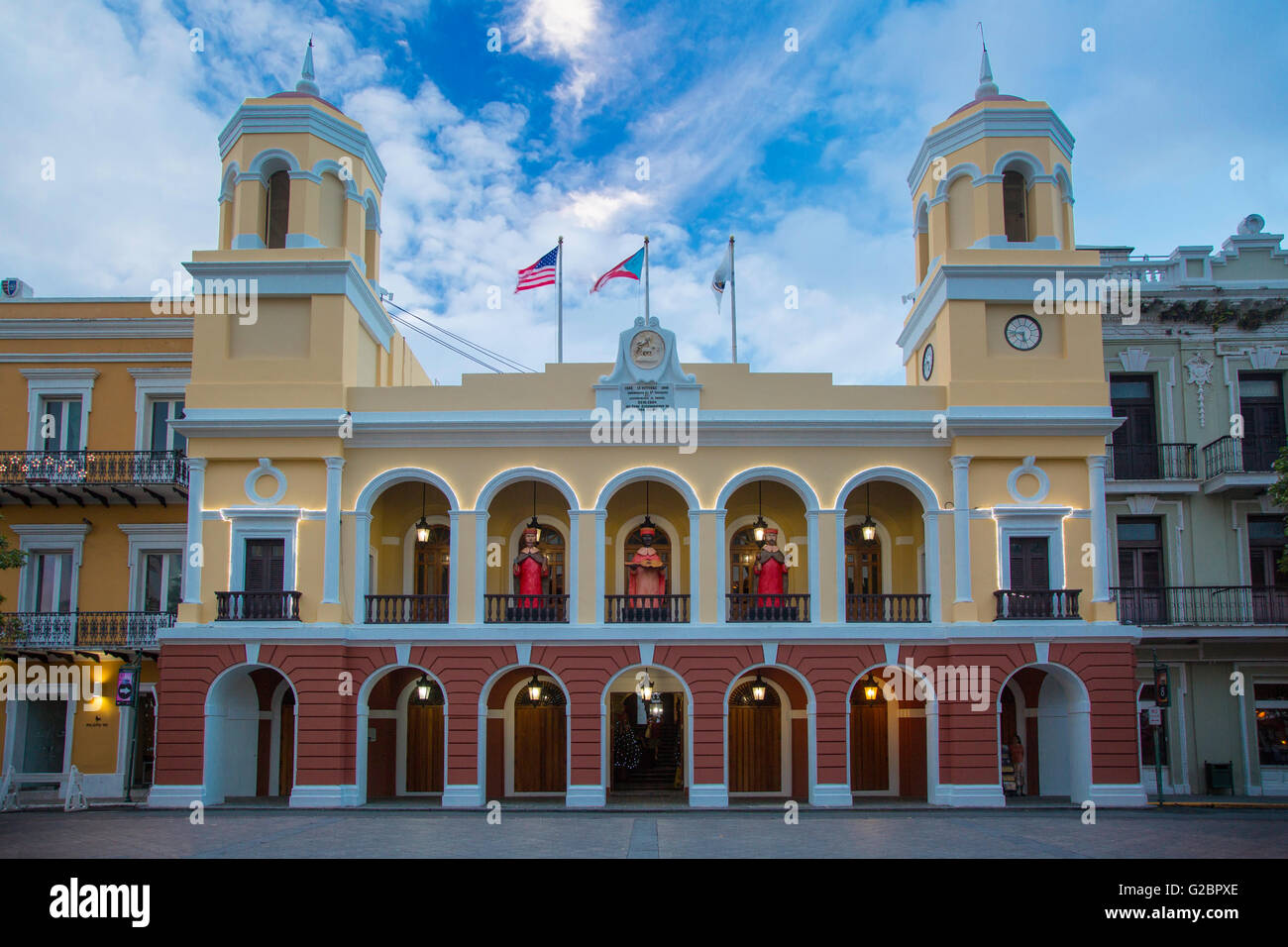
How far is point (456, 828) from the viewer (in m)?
19.6

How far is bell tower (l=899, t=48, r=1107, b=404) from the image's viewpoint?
24.2 meters

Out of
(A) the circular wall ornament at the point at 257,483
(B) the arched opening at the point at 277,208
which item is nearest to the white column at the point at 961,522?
(A) the circular wall ornament at the point at 257,483

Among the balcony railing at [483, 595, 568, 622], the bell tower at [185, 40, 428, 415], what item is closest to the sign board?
the bell tower at [185, 40, 428, 415]

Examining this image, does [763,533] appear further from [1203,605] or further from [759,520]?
[1203,605]

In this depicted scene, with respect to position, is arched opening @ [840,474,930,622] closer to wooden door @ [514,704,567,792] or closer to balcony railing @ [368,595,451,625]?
wooden door @ [514,704,567,792]

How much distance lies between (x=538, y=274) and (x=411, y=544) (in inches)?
257

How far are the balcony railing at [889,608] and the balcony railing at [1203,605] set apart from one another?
441cm

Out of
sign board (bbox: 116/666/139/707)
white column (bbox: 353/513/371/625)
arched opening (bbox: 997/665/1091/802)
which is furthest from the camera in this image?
white column (bbox: 353/513/371/625)

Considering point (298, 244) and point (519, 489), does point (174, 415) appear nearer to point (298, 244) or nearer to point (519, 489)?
point (298, 244)

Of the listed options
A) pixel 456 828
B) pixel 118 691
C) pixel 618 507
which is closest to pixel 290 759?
pixel 118 691

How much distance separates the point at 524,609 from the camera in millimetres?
23906

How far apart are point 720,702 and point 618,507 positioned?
16.9 ft

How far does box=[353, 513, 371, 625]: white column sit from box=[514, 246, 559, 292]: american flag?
6.08 metres

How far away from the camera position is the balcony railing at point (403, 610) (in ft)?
78.2
